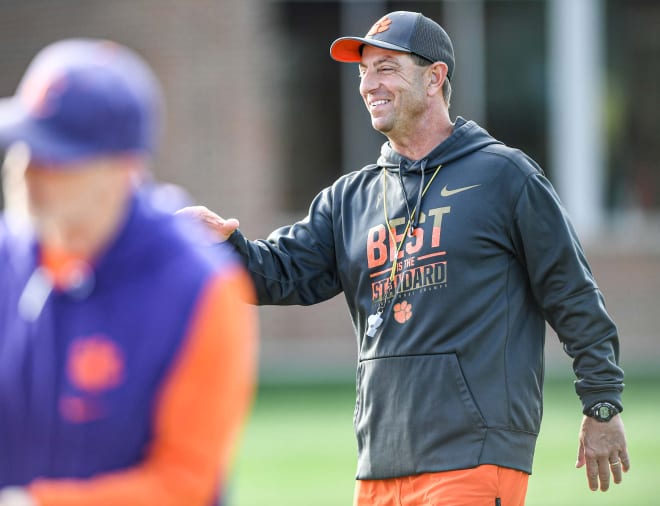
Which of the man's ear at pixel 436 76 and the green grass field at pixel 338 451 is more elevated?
the man's ear at pixel 436 76

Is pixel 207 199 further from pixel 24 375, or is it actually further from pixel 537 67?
pixel 24 375

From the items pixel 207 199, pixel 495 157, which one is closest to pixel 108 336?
pixel 495 157

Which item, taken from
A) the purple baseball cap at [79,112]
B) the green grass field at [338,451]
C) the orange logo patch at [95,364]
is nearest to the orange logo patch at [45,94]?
the purple baseball cap at [79,112]

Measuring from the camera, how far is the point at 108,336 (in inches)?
104

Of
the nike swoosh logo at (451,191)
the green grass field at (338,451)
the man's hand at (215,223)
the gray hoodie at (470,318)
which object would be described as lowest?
the green grass field at (338,451)

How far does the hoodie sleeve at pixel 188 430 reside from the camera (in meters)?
2.62

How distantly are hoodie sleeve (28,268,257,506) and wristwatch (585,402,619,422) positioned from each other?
247 centimetres

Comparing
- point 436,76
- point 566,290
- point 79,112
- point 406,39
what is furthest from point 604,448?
point 79,112

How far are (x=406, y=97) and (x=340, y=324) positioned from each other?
1207 cm

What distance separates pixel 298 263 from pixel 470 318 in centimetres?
84

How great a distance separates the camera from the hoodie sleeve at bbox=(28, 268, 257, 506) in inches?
103

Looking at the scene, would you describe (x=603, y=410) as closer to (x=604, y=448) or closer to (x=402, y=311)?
(x=604, y=448)

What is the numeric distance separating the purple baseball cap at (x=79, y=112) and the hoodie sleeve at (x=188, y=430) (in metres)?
0.36

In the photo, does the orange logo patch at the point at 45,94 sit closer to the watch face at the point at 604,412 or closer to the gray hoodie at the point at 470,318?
the gray hoodie at the point at 470,318
